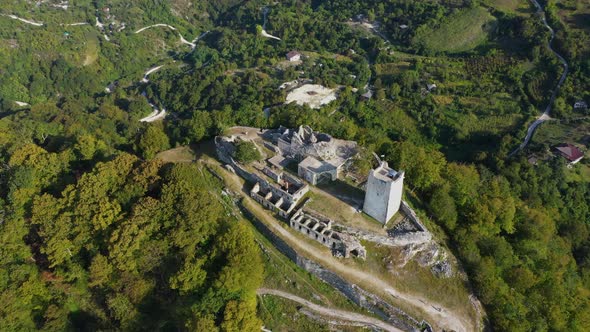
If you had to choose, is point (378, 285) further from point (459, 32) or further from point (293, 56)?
point (459, 32)

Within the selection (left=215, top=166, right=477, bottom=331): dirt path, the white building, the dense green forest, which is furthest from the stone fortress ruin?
the white building

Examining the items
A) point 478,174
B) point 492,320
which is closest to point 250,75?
point 478,174

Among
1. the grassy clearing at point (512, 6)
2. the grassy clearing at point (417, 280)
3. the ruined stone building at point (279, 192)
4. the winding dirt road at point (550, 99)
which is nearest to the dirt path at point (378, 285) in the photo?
the grassy clearing at point (417, 280)

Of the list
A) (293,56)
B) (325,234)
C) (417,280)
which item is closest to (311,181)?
(325,234)

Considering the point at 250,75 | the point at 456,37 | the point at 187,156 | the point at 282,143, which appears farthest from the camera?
the point at 456,37

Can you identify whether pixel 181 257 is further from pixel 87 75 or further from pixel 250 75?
pixel 87 75

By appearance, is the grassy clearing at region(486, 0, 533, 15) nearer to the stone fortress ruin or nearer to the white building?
the white building
